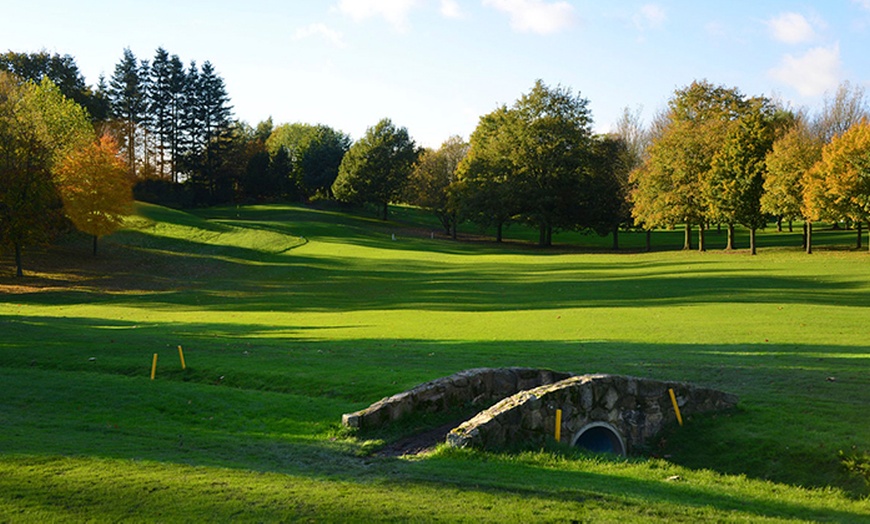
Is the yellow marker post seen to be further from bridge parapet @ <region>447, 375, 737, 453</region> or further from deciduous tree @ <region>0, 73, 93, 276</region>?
deciduous tree @ <region>0, 73, 93, 276</region>

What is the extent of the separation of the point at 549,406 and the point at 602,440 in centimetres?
216

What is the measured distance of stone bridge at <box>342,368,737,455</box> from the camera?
41.2 feet

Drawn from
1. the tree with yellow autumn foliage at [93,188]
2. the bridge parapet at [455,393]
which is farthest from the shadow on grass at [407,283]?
the bridge parapet at [455,393]

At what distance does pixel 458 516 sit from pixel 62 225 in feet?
179

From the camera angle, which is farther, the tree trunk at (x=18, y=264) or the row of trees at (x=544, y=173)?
the row of trees at (x=544, y=173)

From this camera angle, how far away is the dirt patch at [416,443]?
12.2 m

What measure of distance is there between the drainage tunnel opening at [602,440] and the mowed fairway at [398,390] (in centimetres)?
60

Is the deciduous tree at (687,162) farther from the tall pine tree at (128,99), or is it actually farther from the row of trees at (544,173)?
the tall pine tree at (128,99)

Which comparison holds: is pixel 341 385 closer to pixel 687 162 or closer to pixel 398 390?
pixel 398 390

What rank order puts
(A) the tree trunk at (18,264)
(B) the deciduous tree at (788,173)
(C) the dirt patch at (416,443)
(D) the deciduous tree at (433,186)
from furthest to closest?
(D) the deciduous tree at (433,186) → (B) the deciduous tree at (788,173) → (A) the tree trunk at (18,264) → (C) the dirt patch at (416,443)

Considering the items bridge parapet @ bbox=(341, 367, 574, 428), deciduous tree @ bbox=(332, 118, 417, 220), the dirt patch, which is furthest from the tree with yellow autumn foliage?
the dirt patch

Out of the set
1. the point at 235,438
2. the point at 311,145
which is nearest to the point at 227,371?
the point at 235,438

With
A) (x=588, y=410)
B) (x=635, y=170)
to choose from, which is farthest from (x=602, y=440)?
(x=635, y=170)

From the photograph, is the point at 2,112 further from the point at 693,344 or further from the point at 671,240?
the point at 671,240
